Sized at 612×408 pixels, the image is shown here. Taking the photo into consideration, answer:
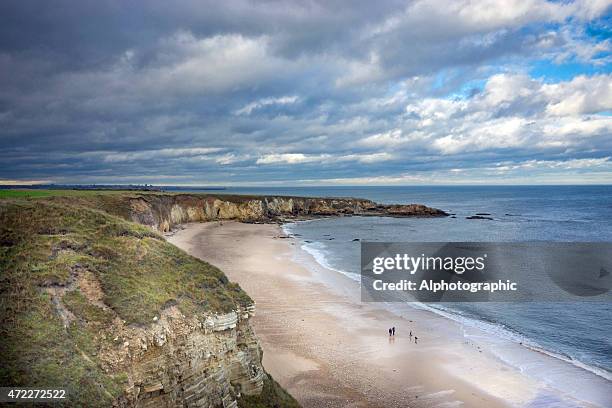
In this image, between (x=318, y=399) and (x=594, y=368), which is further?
(x=594, y=368)

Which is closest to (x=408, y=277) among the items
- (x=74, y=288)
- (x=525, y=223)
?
(x=74, y=288)

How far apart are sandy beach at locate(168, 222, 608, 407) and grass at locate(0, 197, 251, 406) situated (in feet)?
27.2

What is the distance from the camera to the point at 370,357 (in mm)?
23750

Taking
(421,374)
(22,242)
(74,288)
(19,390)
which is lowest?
(421,374)

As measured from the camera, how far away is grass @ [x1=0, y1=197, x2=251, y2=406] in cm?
1073

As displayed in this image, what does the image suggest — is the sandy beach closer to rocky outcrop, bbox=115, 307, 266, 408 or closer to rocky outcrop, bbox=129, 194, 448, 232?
rocky outcrop, bbox=115, 307, 266, 408

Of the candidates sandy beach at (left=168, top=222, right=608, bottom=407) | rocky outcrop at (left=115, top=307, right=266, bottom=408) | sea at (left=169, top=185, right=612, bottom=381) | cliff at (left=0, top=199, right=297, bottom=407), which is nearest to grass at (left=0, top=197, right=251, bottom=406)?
cliff at (left=0, top=199, right=297, bottom=407)

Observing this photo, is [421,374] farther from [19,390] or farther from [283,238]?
[283,238]

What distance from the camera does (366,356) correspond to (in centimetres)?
2388

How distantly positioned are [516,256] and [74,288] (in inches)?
2153

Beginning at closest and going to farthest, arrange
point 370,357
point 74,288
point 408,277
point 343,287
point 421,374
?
point 74,288 → point 421,374 → point 370,357 → point 343,287 → point 408,277
